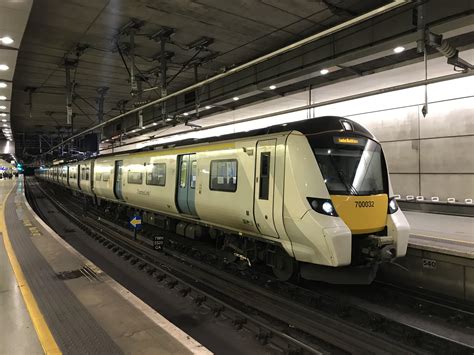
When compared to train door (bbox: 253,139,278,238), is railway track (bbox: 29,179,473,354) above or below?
below

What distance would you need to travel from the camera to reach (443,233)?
8.12 metres

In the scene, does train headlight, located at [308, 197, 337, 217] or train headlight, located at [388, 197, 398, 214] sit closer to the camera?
train headlight, located at [308, 197, 337, 217]

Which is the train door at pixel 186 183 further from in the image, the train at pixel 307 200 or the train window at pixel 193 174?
the train at pixel 307 200

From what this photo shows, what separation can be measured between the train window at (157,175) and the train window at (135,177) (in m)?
0.67

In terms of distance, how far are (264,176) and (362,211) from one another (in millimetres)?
1665

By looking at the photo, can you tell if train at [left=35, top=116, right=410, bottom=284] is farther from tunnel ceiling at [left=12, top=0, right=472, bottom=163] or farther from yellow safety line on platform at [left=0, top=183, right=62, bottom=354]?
yellow safety line on platform at [left=0, top=183, right=62, bottom=354]

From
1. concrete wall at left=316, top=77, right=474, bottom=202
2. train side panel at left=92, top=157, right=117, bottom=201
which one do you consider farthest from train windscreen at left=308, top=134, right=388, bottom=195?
train side panel at left=92, top=157, right=117, bottom=201

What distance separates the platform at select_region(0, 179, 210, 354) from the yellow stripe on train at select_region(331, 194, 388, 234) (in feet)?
9.93

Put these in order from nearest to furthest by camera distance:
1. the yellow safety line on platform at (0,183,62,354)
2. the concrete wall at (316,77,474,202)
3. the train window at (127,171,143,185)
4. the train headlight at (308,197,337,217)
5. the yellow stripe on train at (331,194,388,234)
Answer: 1. the yellow safety line on platform at (0,183,62,354)
2. the train headlight at (308,197,337,217)
3. the yellow stripe on train at (331,194,388,234)
4. the concrete wall at (316,77,474,202)
5. the train window at (127,171,143,185)

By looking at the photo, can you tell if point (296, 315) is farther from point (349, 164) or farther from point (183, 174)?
point (183, 174)

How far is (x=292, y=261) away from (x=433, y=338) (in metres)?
2.31

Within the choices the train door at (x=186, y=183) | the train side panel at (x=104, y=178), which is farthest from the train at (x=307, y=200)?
the train side panel at (x=104, y=178)

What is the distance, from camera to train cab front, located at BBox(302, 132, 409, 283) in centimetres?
575

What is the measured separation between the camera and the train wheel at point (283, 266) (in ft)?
21.1
